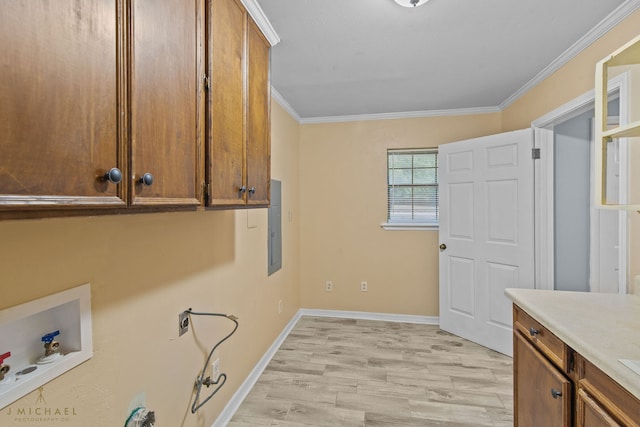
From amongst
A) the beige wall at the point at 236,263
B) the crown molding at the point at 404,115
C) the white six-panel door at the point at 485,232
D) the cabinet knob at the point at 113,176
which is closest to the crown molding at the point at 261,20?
the beige wall at the point at 236,263

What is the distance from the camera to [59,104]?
0.62 m

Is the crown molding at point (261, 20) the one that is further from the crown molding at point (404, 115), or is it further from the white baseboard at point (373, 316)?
the white baseboard at point (373, 316)

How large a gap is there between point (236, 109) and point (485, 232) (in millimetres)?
2609

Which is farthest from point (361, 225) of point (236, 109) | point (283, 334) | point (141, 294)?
point (141, 294)

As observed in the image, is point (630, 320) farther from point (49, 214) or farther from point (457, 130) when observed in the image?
point (457, 130)

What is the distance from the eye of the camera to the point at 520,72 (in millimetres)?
2504

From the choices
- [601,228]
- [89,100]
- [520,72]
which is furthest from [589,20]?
[89,100]

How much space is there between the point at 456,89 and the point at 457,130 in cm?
71

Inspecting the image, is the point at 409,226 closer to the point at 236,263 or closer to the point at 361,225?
the point at 361,225

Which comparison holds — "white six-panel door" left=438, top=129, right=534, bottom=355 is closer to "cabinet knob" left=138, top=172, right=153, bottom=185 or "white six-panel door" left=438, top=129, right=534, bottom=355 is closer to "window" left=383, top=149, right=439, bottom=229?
"window" left=383, top=149, right=439, bottom=229

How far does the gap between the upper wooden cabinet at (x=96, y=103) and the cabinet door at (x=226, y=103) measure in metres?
0.11

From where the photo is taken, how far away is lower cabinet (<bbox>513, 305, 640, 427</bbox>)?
948 mm

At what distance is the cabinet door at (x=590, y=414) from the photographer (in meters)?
0.96

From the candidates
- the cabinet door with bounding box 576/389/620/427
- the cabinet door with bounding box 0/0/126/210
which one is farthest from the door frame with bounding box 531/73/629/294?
the cabinet door with bounding box 0/0/126/210
